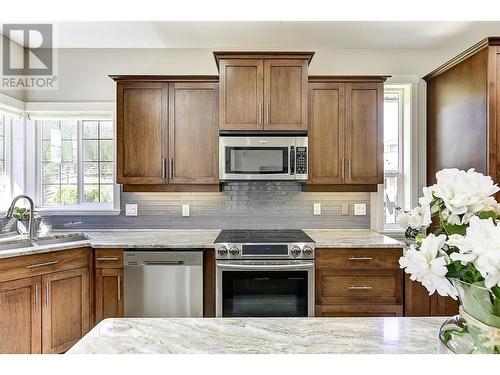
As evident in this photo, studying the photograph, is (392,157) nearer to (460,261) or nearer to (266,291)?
(266,291)

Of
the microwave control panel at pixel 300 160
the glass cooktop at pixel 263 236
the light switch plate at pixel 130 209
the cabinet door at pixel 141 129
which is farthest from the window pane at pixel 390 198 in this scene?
the light switch plate at pixel 130 209

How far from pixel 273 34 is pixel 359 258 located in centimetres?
202

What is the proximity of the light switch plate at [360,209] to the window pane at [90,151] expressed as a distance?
254 centimetres

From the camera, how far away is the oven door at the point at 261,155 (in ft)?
9.12

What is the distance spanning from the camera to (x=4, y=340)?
7.12 feet

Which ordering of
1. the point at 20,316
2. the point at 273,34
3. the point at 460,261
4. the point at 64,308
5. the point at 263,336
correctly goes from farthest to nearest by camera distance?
the point at 273,34
the point at 64,308
the point at 20,316
the point at 263,336
the point at 460,261

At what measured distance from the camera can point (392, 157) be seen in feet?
10.8

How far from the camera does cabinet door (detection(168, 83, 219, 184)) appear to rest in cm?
288

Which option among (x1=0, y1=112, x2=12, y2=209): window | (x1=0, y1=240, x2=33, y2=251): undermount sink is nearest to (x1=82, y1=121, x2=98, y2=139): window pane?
(x1=0, y1=112, x2=12, y2=209): window

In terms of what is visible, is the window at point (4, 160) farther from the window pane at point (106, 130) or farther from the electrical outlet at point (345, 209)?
the electrical outlet at point (345, 209)

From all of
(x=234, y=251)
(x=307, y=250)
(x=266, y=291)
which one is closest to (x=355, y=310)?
(x=307, y=250)

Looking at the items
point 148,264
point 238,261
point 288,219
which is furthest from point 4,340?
point 288,219

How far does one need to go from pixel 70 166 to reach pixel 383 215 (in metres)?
3.05
